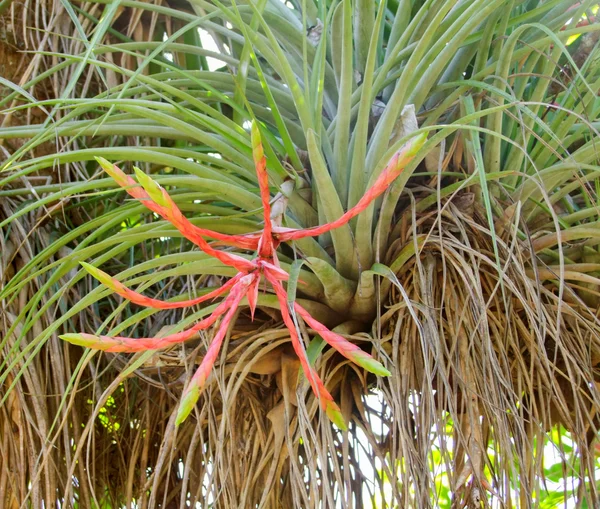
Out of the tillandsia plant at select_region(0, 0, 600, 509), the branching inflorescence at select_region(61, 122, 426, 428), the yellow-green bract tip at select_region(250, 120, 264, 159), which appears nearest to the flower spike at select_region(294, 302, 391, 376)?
the branching inflorescence at select_region(61, 122, 426, 428)

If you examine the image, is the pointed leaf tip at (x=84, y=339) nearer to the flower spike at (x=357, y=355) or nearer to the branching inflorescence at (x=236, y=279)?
the branching inflorescence at (x=236, y=279)

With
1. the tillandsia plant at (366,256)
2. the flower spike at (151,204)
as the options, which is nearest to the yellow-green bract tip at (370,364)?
the flower spike at (151,204)

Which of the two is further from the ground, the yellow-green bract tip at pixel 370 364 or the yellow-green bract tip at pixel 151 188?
the yellow-green bract tip at pixel 151 188

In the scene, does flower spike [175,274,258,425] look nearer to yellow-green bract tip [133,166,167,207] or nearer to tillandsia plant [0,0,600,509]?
yellow-green bract tip [133,166,167,207]

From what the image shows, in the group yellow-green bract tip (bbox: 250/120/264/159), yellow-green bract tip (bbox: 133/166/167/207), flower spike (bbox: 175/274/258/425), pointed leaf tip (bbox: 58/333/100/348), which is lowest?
flower spike (bbox: 175/274/258/425)

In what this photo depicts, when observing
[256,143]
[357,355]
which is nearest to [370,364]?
[357,355]

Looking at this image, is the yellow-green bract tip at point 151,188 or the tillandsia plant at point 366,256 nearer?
the yellow-green bract tip at point 151,188

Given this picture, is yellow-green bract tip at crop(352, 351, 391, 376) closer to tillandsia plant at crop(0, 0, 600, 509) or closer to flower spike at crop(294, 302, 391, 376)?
flower spike at crop(294, 302, 391, 376)

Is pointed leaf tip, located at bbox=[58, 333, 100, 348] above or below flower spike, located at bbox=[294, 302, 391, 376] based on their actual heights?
above

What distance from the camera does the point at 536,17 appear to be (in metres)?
0.83

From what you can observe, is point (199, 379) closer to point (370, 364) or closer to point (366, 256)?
point (370, 364)

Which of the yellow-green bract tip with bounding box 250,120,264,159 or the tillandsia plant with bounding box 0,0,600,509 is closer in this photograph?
the yellow-green bract tip with bounding box 250,120,264,159

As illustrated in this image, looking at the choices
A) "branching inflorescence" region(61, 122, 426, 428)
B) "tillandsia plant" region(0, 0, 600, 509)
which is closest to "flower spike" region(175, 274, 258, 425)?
"branching inflorescence" region(61, 122, 426, 428)

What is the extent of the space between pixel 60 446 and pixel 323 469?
14.9 inches
